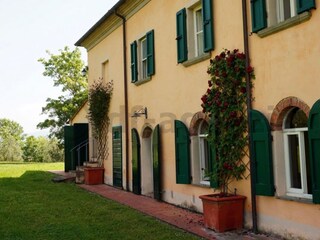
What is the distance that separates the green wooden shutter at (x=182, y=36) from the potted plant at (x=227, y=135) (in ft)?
5.12

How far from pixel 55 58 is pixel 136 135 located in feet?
99.4

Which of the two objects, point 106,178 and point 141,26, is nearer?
point 141,26

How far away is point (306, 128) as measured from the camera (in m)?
6.29

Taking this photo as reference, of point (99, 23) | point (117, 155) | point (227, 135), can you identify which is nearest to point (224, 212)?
point (227, 135)

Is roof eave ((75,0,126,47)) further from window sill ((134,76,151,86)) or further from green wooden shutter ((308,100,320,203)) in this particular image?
green wooden shutter ((308,100,320,203))

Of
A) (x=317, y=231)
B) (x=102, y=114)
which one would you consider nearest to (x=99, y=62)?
(x=102, y=114)

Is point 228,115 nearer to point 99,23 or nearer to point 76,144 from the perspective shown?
point 99,23

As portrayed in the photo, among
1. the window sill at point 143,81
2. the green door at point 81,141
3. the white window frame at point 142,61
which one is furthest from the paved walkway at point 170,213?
the green door at point 81,141

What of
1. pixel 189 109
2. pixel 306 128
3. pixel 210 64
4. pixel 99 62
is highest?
pixel 99 62

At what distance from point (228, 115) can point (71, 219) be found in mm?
4279

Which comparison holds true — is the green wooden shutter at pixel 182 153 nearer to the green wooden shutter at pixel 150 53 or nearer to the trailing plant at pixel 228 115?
the trailing plant at pixel 228 115

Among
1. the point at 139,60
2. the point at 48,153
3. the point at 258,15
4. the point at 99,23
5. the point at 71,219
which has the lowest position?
the point at 71,219

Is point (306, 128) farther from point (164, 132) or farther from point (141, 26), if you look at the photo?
point (141, 26)

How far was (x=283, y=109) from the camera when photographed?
6535mm
